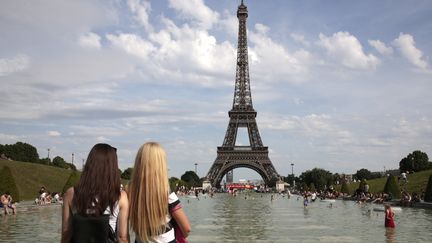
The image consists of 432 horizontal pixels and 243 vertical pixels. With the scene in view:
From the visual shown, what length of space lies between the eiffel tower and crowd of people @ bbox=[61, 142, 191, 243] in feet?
293

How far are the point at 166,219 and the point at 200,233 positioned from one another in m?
14.0

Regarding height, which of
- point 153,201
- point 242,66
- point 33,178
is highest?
point 242,66

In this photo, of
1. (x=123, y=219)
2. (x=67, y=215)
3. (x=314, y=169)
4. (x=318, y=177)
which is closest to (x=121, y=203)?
(x=123, y=219)

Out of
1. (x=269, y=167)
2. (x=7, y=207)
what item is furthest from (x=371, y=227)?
(x=269, y=167)

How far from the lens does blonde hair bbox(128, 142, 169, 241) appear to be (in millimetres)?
4312

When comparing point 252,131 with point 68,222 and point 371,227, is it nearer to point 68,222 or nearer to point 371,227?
point 371,227

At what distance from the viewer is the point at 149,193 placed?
4.32 m

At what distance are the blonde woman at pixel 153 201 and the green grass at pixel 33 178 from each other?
46200mm

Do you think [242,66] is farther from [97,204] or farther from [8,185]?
[97,204]

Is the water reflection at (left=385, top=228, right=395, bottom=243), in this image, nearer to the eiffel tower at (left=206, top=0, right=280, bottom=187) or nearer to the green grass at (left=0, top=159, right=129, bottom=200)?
the green grass at (left=0, top=159, right=129, bottom=200)

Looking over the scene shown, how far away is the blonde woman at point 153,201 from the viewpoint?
432cm

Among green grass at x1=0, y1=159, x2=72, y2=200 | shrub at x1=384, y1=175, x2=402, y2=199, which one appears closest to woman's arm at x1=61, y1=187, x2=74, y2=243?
shrub at x1=384, y1=175, x2=402, y2=199

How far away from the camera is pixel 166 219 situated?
4398 mm

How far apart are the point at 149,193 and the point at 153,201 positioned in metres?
0.07
